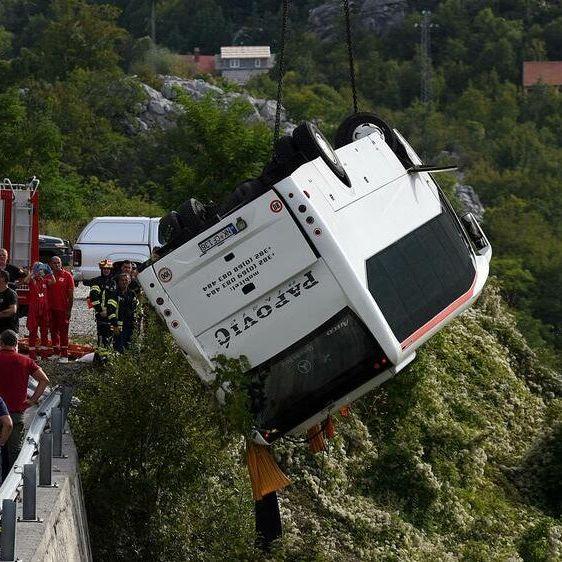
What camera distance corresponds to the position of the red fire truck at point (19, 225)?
2148cm

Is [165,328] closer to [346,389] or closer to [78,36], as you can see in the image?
[346,389]

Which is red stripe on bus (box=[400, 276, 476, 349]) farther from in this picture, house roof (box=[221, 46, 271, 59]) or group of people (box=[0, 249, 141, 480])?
house roof (box=[221, 46, 271, 59])

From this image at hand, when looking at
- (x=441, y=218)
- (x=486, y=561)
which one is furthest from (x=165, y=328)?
(x=486, y=561)

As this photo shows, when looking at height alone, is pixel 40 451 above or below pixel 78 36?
above

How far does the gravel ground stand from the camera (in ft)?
70.2

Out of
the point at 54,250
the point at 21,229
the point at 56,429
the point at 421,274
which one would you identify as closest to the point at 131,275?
the point at 21,229

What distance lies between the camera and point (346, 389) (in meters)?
12.4

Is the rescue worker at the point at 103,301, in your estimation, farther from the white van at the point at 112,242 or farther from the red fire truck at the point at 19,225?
the white van at the point at 112,242

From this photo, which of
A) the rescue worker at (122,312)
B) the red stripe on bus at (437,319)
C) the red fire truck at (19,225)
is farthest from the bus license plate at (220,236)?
the red fire truck at (19,225)

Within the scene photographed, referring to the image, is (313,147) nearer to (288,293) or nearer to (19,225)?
(288,293)

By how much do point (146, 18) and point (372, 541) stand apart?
163 meters

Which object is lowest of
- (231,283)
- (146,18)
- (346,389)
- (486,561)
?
(146,18)

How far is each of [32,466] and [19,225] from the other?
12128 mm

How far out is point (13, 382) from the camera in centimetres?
1191
